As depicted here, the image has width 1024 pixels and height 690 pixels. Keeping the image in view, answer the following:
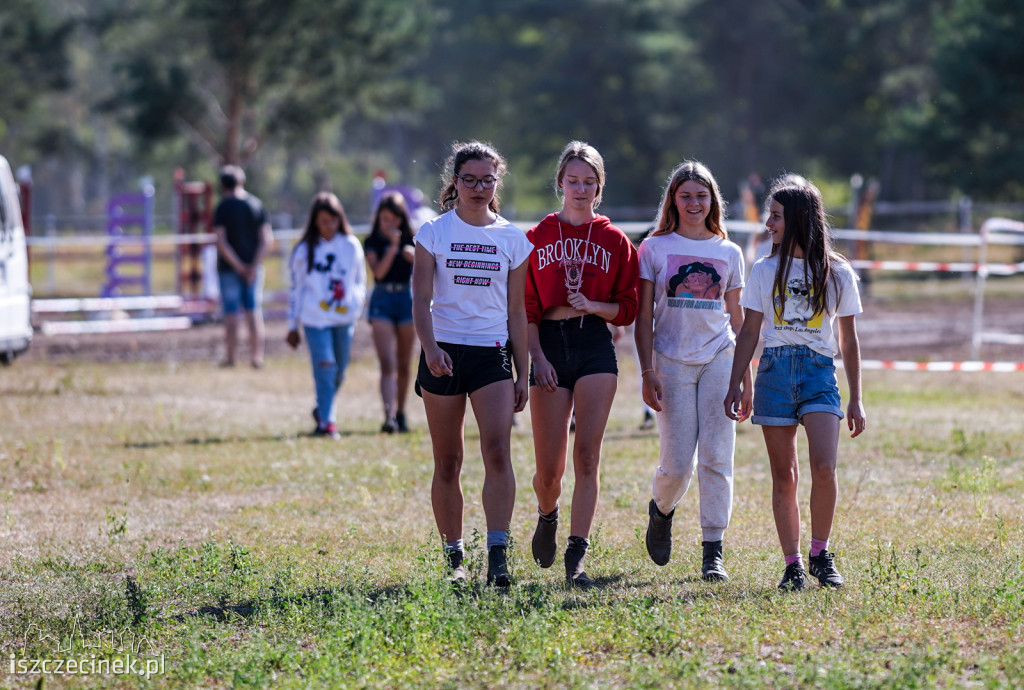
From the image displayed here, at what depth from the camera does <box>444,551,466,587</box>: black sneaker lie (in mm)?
5230

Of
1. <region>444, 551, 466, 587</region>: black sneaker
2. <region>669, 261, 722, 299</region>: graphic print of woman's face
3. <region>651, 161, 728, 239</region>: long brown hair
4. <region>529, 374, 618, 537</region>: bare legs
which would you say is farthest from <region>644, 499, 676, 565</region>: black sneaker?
<region>651, 161, 728, 239</region>: long brown hair

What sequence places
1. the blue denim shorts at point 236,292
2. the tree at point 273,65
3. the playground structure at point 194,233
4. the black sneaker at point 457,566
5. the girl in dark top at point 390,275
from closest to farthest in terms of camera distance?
the black sneaker at point 457,566 < the girl in dark top at point 390,275 < the blue denim shorts at point 236,292 < the playground structure at point 194,233 < the tree at point 273,65

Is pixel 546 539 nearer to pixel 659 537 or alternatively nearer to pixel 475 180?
pixel 659 537

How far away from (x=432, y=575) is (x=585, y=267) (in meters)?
1.48

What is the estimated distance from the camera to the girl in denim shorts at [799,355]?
211 inches

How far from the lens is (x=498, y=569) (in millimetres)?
5312

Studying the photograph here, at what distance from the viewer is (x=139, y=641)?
4781 millimetres

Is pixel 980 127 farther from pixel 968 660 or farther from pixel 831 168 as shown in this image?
pixel 968 660

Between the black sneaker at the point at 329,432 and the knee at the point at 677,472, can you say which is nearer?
the knee at the point at 677,472

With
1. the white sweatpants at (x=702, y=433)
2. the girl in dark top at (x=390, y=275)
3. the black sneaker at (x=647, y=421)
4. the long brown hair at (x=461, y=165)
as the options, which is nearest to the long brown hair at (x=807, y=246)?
the white sweatpants at (x=702, y=433)

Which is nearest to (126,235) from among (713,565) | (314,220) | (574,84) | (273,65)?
(314,220)

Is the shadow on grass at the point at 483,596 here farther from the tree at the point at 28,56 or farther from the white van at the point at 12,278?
the tree at the point at 28,56

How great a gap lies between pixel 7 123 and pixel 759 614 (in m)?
50.3

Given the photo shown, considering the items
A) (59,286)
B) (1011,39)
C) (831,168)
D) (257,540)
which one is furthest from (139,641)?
(831,168)
